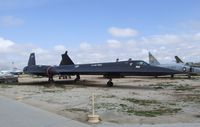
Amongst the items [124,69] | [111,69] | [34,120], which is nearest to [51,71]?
[111,69]

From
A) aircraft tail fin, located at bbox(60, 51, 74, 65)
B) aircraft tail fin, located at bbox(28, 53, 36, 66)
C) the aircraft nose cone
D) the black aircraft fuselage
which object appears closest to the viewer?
the black aircraft fuselage

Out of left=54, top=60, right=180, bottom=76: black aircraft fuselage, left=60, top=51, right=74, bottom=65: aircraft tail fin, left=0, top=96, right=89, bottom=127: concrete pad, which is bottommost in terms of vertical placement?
left=0, top=96, right=89, bottom=127: concrete pad

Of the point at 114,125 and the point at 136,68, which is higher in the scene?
the point at 136,68

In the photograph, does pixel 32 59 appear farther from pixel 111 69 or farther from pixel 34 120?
pixel 34 120

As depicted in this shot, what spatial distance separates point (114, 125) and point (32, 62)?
40589 mm

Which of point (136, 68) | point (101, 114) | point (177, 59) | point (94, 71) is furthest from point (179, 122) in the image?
point (177, 59)

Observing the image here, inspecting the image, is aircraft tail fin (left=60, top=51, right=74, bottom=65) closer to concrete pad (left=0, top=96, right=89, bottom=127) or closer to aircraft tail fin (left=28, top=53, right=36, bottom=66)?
aircraft tail fin (left=28, top=53, right=36, bottom=66)

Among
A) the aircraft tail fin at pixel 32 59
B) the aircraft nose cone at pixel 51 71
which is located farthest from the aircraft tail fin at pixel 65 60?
the aircraft tail fin at pixel 32 59

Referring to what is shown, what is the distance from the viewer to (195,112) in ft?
48.0

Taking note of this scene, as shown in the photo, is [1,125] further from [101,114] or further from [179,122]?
[179,122]

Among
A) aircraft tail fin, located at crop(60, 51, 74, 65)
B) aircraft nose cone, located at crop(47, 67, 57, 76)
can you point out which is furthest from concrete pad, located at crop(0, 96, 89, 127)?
aircraft tail fin, located at crop(60, 51, 74, 65)

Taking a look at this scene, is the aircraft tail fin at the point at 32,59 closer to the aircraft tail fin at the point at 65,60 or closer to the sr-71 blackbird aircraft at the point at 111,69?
the aircraft tail fin at the point at 65,60

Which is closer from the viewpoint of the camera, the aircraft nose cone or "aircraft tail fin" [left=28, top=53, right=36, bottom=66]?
the aircraft nose cone

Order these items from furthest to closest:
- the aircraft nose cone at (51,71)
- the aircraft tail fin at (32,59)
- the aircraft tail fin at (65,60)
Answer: the aircraft tail fin at (32,59) < the aircraft tail fin at (65,60) < the aircraft nose cone at (51,71)
